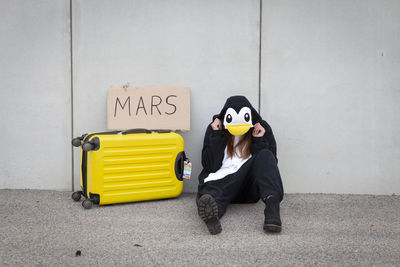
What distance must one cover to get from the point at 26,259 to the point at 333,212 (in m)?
1.82

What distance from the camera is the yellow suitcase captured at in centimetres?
213

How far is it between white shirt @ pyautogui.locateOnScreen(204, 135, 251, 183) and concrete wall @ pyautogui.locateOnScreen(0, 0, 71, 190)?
129cm

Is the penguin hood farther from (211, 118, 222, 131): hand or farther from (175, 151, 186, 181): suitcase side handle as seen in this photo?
(175, 151, 186, 181): suitcase side handle

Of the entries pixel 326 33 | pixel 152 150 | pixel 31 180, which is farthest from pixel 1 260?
pixel 326 33

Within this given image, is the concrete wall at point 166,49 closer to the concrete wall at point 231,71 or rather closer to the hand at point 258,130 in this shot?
the concrete wall at point 231,71

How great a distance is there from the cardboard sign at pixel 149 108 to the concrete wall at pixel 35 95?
42 centimetres

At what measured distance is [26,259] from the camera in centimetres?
141

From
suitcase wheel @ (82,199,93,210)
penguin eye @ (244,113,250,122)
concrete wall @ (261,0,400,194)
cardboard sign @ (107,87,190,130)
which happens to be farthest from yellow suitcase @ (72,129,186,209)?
concrete wall @ (261,0,400,194)

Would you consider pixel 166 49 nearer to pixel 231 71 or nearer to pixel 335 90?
pixel 231 71

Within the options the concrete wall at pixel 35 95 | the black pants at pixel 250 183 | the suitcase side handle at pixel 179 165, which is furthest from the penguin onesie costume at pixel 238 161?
the concrete wall at pixel 35 95

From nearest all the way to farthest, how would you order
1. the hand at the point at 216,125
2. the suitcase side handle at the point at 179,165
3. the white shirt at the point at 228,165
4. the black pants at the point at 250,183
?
the black pants at the point at 250,183
the white shirt at the point at 228,165
the hand at the point at 216,125
the suitcase side handle at the point at 179,165

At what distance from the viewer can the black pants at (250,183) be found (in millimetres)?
1866

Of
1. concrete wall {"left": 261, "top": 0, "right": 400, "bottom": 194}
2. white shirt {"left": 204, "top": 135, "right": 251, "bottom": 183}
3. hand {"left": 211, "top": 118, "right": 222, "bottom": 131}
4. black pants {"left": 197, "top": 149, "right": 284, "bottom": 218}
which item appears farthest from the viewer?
concrete wall {"left": 261, "top": 0, "right": 400, "bottom": 194}

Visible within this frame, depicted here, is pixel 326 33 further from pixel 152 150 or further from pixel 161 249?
pixel 161 249
